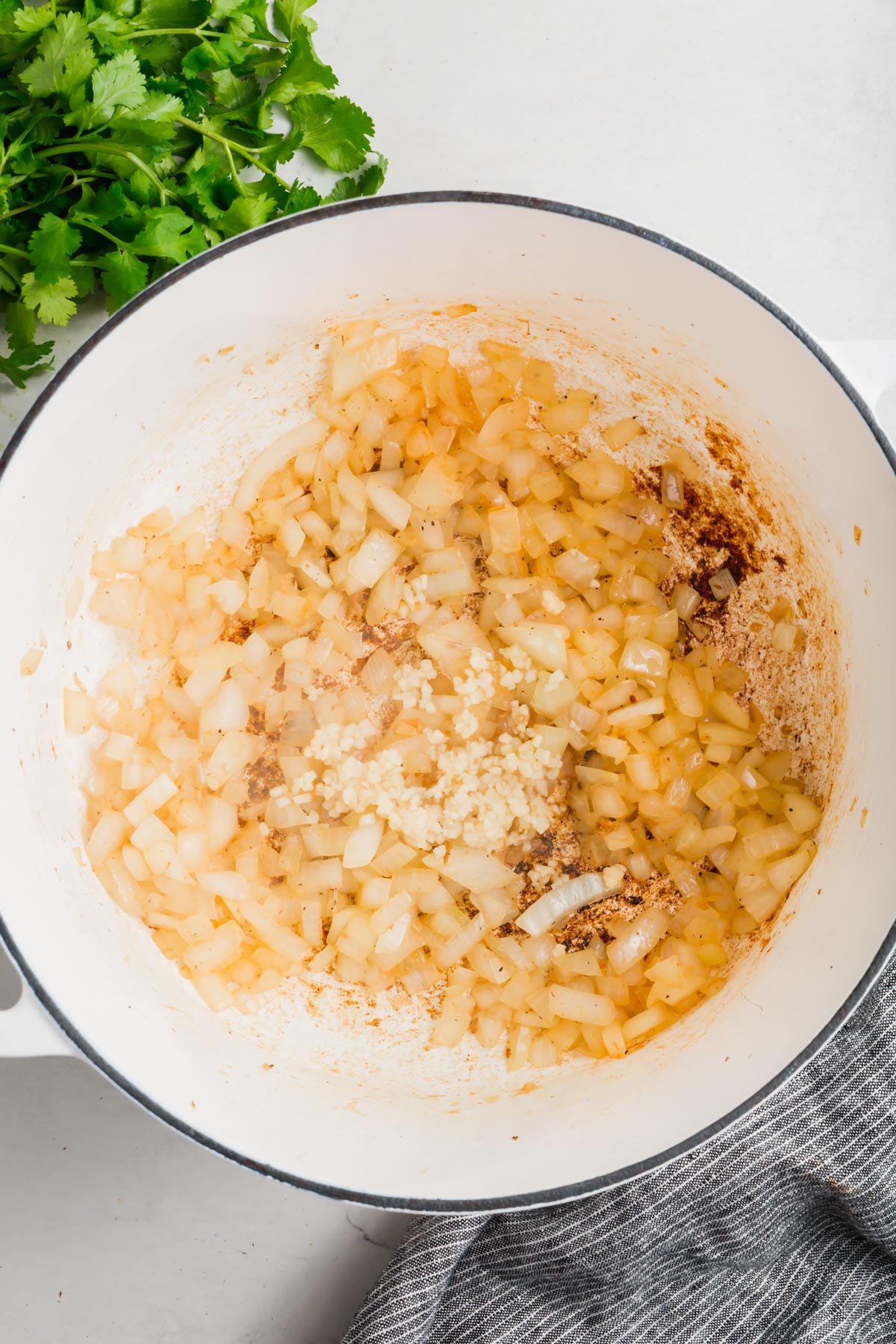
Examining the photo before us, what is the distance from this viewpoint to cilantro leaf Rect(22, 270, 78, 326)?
1.21m

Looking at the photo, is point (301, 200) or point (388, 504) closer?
point (301, 200)

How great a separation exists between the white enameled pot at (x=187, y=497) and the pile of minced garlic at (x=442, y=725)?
0.06 m

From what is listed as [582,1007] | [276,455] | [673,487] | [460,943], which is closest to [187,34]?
[276,455]

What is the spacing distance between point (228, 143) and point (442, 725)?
804 mm

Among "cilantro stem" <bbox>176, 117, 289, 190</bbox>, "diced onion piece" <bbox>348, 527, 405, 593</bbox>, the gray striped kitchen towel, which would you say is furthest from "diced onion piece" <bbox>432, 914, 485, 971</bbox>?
"cilantro stem" <bbox>176, 117, 289, 190</bbox>

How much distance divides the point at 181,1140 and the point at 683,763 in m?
0.89

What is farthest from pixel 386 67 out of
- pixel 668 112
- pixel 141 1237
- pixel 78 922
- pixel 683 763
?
pixel 141 1237

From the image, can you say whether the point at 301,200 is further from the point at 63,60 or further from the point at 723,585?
the point at 723,585

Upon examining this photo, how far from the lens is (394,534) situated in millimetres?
1411

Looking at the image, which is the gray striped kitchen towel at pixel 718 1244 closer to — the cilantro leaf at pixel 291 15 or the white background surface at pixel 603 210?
the white background surface at pixel 603 210

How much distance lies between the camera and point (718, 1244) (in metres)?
1.38

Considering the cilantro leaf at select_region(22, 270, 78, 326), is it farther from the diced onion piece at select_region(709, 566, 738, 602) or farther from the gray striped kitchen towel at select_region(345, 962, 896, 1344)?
the gray striped kitchen towel at select_region(345, 962, 896, 1344)

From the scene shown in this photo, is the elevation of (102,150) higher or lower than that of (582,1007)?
higher

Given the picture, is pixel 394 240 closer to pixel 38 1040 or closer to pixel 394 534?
Result: pixel 394 534
